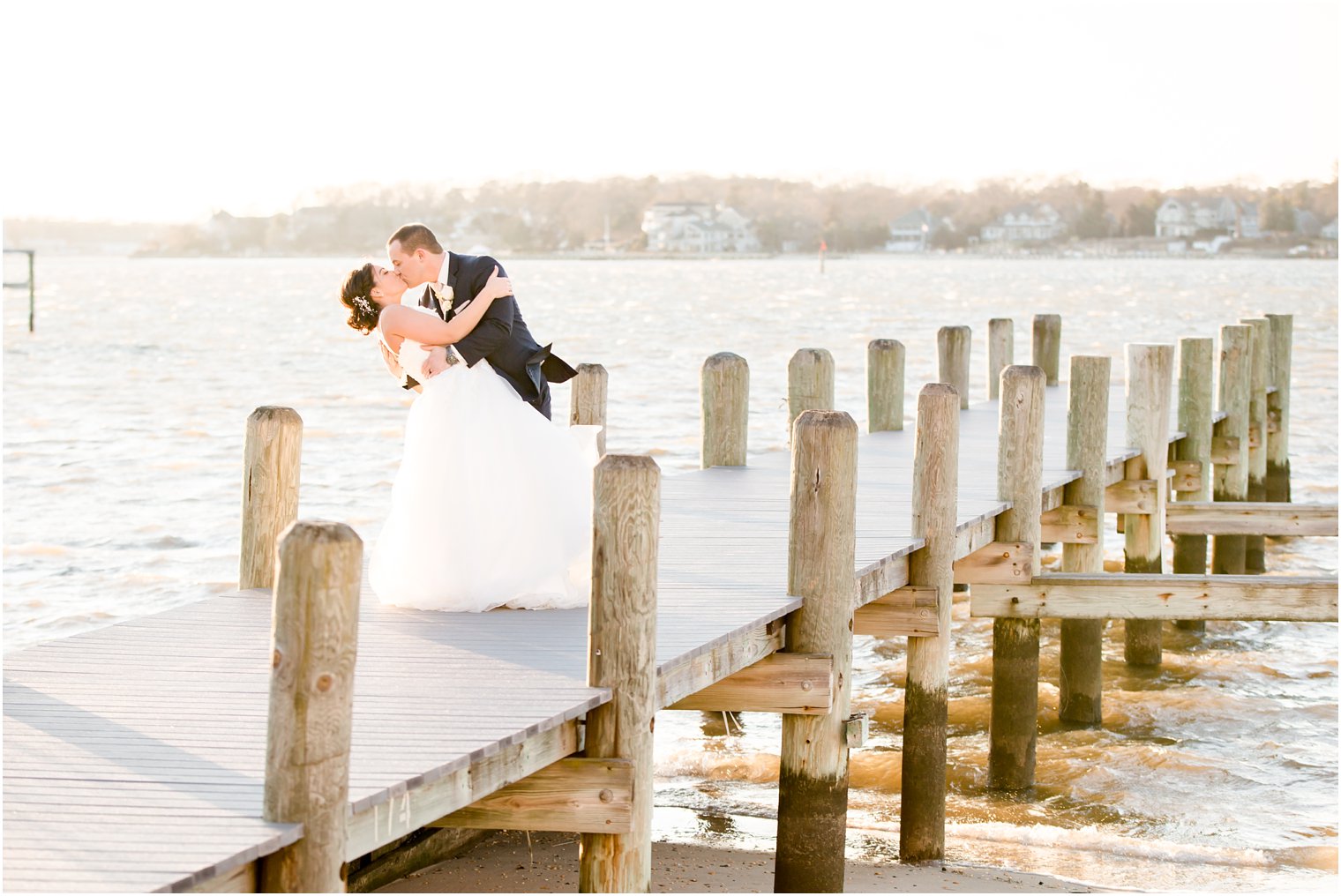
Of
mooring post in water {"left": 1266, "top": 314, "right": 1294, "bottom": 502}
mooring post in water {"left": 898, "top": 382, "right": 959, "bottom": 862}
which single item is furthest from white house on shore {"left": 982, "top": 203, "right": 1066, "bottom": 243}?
mooring post in water {"left": 898, "top": 382, "right": 959, "bottom": 862}

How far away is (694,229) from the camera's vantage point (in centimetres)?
17450

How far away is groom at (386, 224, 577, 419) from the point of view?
727 centimetres

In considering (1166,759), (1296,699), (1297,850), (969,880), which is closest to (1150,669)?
(1296,699)

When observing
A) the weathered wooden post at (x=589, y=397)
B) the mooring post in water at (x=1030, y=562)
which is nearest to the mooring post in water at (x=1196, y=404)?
the mooring post in water at (x=1030, y=562)

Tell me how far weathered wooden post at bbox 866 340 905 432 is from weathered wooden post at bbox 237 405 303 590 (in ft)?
22.6

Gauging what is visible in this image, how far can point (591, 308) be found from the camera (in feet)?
253

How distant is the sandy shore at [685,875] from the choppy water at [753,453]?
417 mm

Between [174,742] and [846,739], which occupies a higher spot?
[174,742]

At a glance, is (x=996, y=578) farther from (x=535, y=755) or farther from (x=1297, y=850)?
(x=535, y=755)

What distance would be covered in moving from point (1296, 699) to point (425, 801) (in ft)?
31.9

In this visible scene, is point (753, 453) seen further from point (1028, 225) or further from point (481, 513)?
point (1028, 225)

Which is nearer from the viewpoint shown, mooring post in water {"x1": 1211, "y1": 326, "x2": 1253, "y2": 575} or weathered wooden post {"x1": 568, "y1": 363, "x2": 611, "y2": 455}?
weathered wooden post {"x1": 568, "y1": 363, "x2": 611, "y2": 455}

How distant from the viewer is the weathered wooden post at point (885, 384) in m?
13.3

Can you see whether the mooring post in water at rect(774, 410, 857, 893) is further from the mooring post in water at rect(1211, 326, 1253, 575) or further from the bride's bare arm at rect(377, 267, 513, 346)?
the mooring post in water at rect(1211, 326, 1253, 575)
